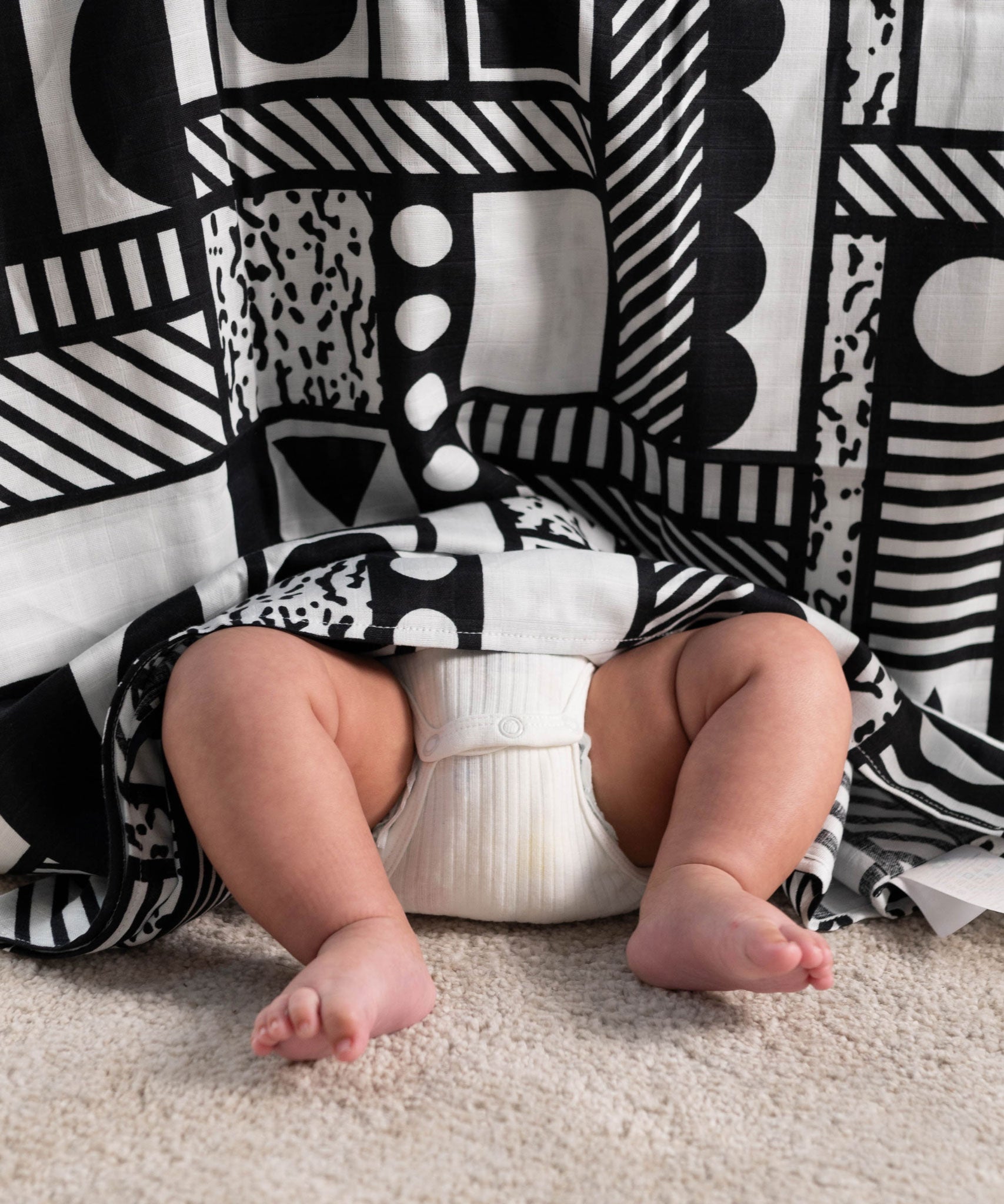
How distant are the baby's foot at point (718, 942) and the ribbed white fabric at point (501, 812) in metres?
0.07

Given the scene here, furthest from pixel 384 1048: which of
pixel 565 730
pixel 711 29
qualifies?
pixel 711 29

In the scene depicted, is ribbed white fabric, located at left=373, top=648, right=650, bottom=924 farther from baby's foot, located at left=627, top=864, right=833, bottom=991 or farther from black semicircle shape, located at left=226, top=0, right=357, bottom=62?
black semicircle shape, located at left=226, top=0, right=357, bottom=62

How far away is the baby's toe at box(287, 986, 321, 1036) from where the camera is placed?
1.78 ft

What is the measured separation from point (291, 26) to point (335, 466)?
0.33m

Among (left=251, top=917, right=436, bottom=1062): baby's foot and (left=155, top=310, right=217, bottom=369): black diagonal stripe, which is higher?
(left=155, top=310, right=217, bottom=369): black diagonal stripe

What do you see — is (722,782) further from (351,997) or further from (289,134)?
(289,134)

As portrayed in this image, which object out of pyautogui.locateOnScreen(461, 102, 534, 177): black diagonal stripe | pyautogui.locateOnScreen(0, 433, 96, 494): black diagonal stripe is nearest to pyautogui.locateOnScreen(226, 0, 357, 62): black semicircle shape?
pyautogui.locateOnScreen(461, 102, 534, 177): black diagonal stripe

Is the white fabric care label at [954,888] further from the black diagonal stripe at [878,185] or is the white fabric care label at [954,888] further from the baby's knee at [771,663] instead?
the black diagonal stripe at [878,185]

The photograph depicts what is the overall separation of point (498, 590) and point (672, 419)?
0.22 m

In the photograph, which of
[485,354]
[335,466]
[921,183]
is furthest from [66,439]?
[921,183]

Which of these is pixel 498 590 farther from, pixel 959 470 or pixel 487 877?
pixel 959 470

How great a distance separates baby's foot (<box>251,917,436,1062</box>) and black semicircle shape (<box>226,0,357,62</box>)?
620 mm

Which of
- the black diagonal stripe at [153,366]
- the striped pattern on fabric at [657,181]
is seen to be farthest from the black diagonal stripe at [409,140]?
the black diagonal stripe at [153,366]

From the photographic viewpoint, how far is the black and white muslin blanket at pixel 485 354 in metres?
0.78
